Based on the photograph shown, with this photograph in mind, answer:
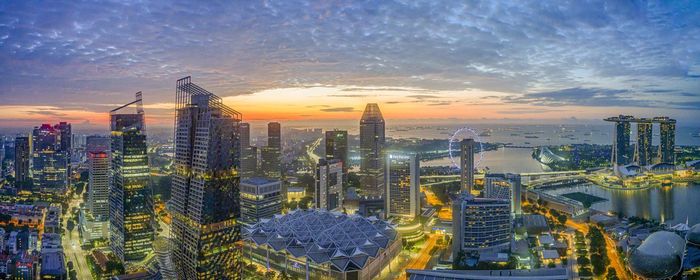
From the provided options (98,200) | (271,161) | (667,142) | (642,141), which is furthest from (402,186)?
(667,142)

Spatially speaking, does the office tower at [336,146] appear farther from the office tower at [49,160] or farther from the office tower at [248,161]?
the office tower at [49,160]

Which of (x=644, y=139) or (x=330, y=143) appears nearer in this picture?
(x=330, y=143)

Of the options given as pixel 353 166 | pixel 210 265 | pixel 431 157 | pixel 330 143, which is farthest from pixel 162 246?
pixel 431 157

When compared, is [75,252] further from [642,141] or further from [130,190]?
[642,141]

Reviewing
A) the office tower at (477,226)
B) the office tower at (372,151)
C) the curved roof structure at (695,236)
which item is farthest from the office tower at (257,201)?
the curved roof structure at (695,236)

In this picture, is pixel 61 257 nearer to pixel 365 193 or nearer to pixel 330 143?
pixel 365 193
